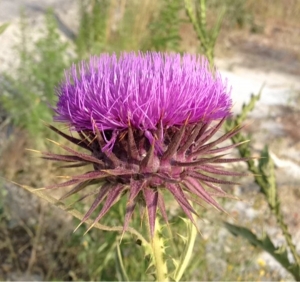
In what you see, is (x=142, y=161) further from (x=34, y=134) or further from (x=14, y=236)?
(x=34, y=134)

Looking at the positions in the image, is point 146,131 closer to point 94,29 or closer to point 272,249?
point 272,249

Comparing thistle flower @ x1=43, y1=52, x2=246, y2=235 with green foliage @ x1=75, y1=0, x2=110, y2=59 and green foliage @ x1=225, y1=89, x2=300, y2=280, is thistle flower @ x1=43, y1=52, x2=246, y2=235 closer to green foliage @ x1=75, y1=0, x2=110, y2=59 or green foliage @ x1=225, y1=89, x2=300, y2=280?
green foliage @ x1=225, y1=89, x2=300, y2=280

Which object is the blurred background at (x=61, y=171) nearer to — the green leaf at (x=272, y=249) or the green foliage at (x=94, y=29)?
the green foliage at (x=94, y=29)

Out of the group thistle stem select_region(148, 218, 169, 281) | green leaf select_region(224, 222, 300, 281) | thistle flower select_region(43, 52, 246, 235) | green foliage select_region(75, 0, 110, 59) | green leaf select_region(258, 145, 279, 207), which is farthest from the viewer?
green foliage select_region(75, 0, 110, 59)

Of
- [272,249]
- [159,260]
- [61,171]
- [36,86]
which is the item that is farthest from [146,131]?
[36,86]

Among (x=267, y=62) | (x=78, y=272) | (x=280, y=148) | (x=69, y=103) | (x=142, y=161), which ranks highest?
(x=267, y=62)

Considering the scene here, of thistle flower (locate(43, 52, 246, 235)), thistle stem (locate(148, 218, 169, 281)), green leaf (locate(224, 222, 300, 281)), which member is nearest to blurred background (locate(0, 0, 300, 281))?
thistle flower (locate(43, 52, 246, 235))

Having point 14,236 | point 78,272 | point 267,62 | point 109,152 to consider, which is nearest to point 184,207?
point 109,152
